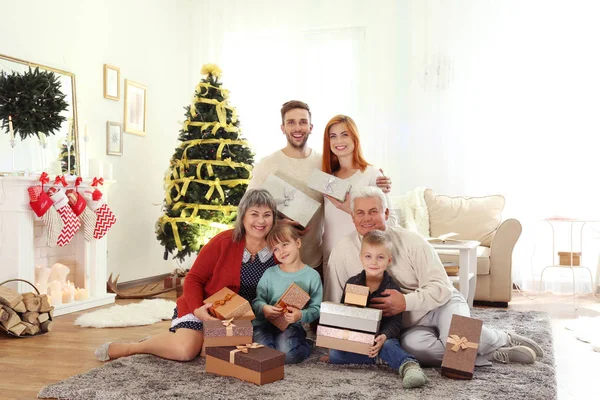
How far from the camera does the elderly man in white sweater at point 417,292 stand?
2.83 m

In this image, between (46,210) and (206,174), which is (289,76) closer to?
(206,174)

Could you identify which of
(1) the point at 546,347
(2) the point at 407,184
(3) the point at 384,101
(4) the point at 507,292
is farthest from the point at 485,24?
(1) the point at 546,347

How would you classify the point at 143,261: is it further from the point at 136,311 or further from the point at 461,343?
the point at 461,343

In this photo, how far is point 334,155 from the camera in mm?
3467

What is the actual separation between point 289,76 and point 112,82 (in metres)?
1.87

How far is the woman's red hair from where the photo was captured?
3314 millimetres

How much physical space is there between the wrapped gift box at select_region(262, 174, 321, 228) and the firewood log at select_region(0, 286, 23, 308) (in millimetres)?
1630

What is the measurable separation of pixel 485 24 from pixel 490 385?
14.3ft

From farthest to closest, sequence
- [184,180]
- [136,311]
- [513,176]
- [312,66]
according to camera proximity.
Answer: [312,66]
[513,176]
[184,180]
[136,311]

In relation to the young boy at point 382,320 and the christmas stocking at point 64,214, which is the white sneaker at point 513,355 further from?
the christmas stocking at point 64,214

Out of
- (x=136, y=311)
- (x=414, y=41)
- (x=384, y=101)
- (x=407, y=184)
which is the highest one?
(x=414, y=41)

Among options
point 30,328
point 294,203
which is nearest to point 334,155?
point 294,203

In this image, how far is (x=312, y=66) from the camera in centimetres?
648

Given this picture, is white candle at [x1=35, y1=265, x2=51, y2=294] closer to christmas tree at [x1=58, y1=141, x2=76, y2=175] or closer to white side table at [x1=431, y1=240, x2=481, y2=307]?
christmas tree at [x1=58, y1=141, x2=76, y2=175]
